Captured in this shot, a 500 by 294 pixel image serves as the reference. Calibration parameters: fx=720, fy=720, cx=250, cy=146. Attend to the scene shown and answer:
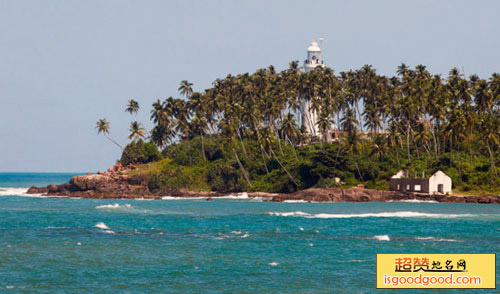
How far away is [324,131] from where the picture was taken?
15575cm

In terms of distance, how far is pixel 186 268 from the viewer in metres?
48.1

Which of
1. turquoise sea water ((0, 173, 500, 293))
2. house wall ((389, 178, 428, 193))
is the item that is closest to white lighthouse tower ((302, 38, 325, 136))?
house wall ((389, 178, 428, 193))

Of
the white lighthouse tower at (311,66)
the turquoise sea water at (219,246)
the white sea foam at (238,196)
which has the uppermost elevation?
the white lighthouse tower at (311,66)

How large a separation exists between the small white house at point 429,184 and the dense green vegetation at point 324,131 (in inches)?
166

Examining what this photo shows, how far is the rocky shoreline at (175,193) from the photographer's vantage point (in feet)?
407

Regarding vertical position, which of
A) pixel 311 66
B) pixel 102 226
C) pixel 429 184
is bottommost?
pixel 102 226

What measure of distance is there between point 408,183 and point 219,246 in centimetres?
7560

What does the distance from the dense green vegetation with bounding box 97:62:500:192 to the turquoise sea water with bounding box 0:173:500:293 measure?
121 ft

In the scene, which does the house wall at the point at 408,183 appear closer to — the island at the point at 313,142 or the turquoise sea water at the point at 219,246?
the island at the point at 313,142

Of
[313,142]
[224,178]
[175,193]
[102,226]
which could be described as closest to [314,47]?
[313,142]

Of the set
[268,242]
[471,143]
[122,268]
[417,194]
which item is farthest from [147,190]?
[122,268]

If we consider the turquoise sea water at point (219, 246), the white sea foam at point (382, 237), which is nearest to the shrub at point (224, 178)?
the turquoise sea water at point (219, 246)

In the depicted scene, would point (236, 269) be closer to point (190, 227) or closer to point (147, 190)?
point (190, 227)

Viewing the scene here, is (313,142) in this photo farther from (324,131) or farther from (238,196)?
(238,196)
